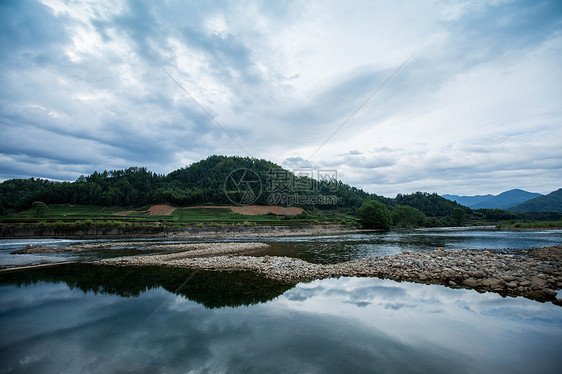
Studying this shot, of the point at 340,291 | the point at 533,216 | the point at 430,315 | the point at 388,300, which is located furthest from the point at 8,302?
the point at 533,216

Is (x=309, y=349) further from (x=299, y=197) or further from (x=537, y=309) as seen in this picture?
(x=299, y=197)

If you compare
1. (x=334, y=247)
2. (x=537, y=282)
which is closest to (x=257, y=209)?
(x=334, y=247)

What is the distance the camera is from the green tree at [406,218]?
9219 centimetres

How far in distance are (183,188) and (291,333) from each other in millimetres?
133603

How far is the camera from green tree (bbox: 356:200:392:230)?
7656 centimetres

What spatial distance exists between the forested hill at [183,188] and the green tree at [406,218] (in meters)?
50.7

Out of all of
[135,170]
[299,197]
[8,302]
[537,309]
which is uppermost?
[135,170]

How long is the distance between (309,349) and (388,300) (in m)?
5.67

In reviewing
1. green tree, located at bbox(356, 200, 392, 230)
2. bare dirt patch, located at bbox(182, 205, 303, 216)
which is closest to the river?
green tree, located at bbox(356, 200, 392, 230)

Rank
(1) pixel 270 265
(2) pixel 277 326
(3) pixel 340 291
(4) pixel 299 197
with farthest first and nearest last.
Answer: (4) pixel 299 197, (1) pixel 270 265, (3) pixel 340 291, (2) pixel 277 326

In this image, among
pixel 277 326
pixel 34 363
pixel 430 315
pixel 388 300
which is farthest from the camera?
pixel 388 300

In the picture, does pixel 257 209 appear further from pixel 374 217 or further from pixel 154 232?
pixel 154 232

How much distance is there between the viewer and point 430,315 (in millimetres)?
9602

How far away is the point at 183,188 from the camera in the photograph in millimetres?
131625
